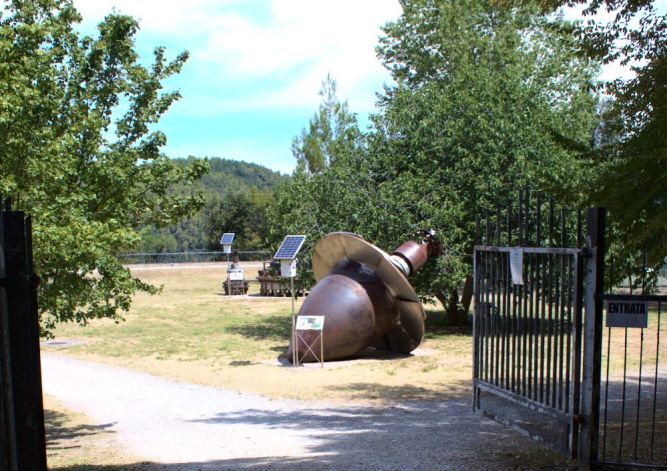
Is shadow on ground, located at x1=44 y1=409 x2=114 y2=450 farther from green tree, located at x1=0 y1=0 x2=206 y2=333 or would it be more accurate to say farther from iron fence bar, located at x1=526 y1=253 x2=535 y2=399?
iron fence bar, located at x1=526 y1=253 x2=535 y2=399

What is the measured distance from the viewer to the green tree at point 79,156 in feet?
24.9

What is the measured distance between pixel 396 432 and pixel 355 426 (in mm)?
836

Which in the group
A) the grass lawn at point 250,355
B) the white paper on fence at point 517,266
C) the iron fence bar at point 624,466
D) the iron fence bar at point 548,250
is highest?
the iron fence bar at point 548,250

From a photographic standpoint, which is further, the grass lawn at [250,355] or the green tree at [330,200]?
the green tree at [330,200]

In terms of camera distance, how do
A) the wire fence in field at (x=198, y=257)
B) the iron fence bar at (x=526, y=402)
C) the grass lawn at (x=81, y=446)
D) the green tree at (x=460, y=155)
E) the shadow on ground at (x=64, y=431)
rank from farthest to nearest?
the wire fence in field at (x=198, y=257)
the green tree at (x=460, y=155)
the shadow on ground at (x=64, y=431)
the grass lawn at (x=81, y=446)
the iron fence bar at (x=526, y=402)

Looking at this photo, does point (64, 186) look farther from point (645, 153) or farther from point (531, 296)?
point (645, 153)

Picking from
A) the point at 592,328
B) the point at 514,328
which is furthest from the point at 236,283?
the point at 592,328

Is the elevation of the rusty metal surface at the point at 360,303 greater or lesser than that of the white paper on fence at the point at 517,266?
lesser

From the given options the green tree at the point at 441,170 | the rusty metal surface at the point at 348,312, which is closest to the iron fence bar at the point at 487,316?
the rusty metal surface at the point at 348,312

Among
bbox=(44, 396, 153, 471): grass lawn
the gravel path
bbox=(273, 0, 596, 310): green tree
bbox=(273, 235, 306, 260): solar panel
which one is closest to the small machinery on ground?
bbox=(273, 0, 596, 310): green tree

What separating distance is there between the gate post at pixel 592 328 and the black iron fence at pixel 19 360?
3903mm

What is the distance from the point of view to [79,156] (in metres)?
8.73

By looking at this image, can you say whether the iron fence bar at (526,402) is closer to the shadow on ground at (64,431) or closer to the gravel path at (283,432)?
the gravel path at (283,432)

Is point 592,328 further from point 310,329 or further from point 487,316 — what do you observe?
point 310,329
